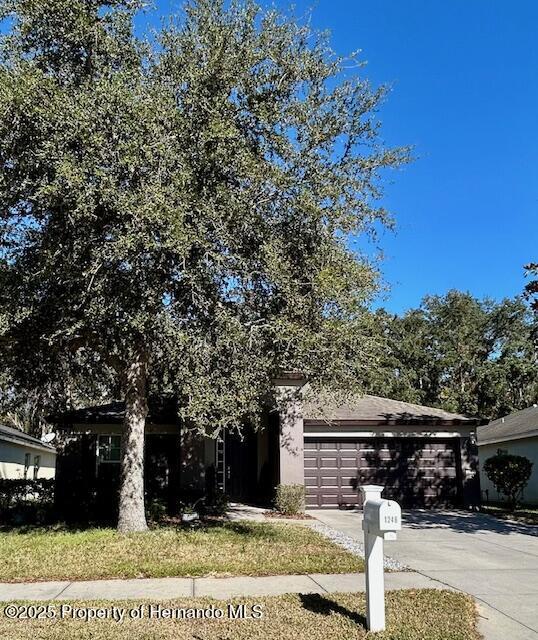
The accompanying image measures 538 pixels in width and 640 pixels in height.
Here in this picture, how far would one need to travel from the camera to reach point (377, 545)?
19.4ft

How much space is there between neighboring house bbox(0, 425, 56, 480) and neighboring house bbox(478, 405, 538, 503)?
1773 cm

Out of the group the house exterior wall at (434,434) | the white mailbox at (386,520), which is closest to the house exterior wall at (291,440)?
the house exterior wall at (434,434)

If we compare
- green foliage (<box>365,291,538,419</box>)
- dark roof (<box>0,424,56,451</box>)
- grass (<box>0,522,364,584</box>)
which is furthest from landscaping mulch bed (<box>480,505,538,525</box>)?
green foliage (<box>365,291,538,419</box>)

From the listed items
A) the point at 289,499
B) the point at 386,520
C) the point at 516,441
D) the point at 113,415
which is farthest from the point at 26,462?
the point at 386,520

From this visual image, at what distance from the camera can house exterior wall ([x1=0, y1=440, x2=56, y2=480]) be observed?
2358 cm

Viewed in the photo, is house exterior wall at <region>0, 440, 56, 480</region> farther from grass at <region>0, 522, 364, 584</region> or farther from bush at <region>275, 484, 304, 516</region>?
grass at <region>0, 522, 364, 584</region>

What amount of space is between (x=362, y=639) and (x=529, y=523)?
433 inches

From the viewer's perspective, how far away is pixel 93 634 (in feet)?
18.6

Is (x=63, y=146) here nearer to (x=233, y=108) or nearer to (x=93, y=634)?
(x=233, y=108)

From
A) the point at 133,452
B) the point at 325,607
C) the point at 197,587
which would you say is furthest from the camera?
the point at 133,452

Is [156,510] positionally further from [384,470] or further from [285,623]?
[285,623]

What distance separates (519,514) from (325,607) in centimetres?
1237

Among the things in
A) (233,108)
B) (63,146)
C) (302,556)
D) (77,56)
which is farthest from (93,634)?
(77,56)

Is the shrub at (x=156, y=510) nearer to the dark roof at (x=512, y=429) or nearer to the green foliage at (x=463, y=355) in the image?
the dark roof at (x=512, y=429)
